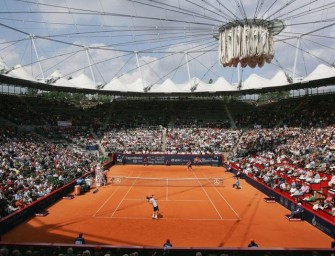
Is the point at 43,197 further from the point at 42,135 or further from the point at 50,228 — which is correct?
the point at 42,135

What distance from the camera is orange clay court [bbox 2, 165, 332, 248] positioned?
671 inches

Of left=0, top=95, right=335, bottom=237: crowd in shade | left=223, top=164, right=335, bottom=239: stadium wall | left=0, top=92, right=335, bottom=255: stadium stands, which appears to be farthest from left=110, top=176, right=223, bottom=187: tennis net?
left=223, top=164, right=335, bottom=239: stadium wall

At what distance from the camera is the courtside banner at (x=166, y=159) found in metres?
49.2

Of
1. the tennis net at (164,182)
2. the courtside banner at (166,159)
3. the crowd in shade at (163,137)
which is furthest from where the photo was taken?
the courtside banner at (166,159)

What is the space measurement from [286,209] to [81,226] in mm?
13572

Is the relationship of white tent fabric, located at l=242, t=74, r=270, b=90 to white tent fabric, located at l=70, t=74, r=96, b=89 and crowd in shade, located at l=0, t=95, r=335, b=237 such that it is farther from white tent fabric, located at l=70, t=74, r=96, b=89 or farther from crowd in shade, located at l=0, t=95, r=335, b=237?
white tent fabric, located at l=70, t=74, r=96, b=89

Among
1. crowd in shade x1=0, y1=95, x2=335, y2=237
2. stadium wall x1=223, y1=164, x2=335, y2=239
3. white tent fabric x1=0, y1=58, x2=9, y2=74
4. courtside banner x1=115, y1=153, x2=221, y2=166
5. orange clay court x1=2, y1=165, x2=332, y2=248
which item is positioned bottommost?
orange clay court x1=2, y1=165, x2=332, y2=248

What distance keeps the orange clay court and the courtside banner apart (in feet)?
58.7

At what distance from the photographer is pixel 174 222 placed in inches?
800

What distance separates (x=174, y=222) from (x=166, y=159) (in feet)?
97.2

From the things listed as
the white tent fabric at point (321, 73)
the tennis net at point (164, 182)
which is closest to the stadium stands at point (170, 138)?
the tennis net at point (164, 182)

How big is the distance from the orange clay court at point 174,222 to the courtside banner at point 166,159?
17879mm

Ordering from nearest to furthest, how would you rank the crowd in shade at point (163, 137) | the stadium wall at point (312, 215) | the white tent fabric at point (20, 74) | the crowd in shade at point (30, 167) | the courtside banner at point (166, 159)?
the stadium wall at point (312, 215), the crowd in shade at point (30, 167), the crowd in shade at point (163, 137), the white tent fabric at point (20, 74), the courtside banner at point (166, 159)

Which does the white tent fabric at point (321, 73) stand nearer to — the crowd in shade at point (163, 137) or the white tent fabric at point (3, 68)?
the crowd in shade at point (163, 137)
